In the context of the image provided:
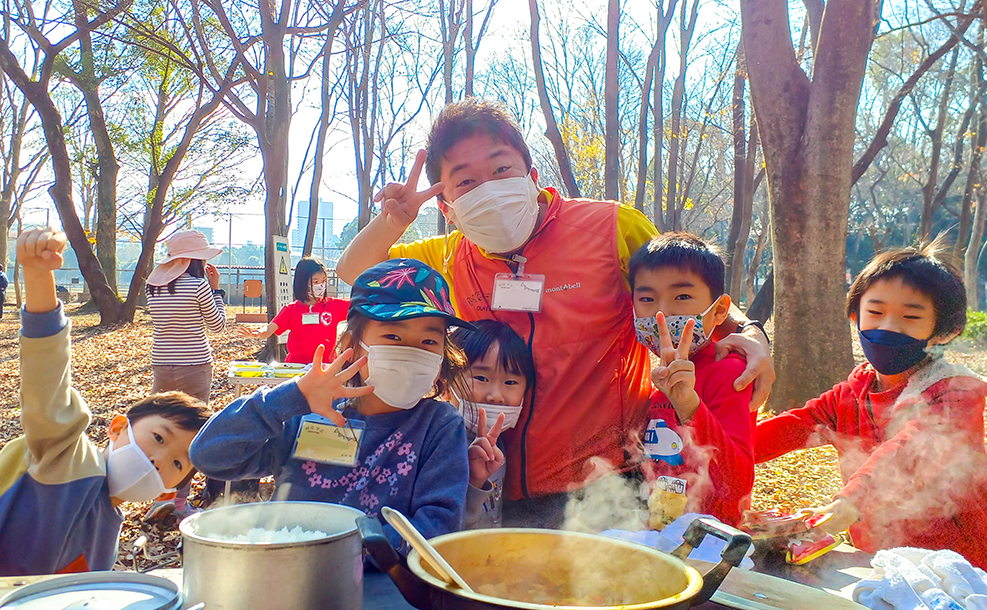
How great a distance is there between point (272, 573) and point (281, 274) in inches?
280

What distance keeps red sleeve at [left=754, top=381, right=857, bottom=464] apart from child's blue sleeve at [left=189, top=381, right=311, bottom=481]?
5.34ft

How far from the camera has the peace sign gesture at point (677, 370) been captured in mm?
1802

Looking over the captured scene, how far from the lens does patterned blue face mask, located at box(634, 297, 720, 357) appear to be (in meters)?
2.13

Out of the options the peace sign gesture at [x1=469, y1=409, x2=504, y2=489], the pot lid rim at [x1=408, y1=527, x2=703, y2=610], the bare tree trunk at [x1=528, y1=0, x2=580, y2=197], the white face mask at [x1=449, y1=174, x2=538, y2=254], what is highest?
the bare tree trunk at [x1=528, y1=0, x2=580, y2=197]

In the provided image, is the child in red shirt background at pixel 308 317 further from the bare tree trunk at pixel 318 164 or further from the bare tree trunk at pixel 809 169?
the bare tree trunk at pixel 318 164

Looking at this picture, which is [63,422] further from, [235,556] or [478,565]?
[478,565]

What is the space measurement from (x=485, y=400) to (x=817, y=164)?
4.38 meters

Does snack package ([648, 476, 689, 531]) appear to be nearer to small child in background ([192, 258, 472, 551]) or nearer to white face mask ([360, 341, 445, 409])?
small child in background ([192, 258, 472, 551])

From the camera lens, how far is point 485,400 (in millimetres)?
2264

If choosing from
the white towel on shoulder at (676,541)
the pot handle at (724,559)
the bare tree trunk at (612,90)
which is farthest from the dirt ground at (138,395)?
the bare tree trunk at (612,90)

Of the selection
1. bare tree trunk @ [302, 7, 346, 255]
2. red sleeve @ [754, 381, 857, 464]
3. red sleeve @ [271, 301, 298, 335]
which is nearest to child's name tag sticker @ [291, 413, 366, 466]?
red sleeve @ [754, 381, 857, 464]

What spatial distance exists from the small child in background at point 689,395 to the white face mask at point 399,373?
0.65 meters

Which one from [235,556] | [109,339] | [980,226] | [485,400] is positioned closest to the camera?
[235,556]

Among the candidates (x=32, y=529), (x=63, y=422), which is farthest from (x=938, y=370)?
(x=32, y=529)
